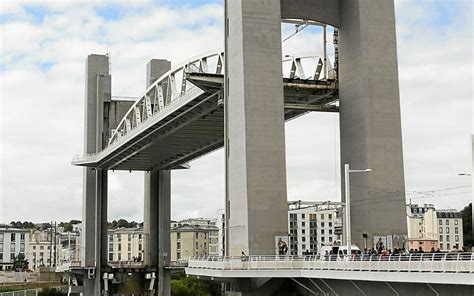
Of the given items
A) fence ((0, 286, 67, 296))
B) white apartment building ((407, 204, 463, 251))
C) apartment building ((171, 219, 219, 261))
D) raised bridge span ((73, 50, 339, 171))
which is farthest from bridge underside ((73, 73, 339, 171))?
apartment building ((171, 219, 219, 261))

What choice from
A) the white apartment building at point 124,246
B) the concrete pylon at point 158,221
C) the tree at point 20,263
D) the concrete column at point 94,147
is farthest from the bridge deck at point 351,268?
the tree at point 20,263

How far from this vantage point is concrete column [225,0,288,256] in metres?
40.8

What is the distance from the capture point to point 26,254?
192 m

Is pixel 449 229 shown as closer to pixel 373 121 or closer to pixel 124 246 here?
pixel 124 246

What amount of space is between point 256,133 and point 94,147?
155 feet

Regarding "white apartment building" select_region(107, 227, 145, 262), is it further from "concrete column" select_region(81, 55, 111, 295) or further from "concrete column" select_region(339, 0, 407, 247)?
"concrete column" select_region(339, 0, 407, 247)

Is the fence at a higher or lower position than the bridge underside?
lower

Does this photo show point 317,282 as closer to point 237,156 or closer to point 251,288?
point 251,288

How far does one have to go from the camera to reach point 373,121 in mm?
42875

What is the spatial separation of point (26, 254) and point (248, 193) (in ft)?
528

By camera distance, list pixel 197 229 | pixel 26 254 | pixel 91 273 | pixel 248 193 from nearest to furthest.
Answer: pixel 248 193
pixel 91 273
pixel 197 229
pixel 26 254

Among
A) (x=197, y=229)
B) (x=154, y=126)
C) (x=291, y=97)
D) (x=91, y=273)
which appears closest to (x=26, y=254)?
(x=197, y=229)

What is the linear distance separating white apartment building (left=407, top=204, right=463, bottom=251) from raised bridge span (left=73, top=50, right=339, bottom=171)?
61.9 metres

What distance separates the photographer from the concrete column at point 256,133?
40781 mm
